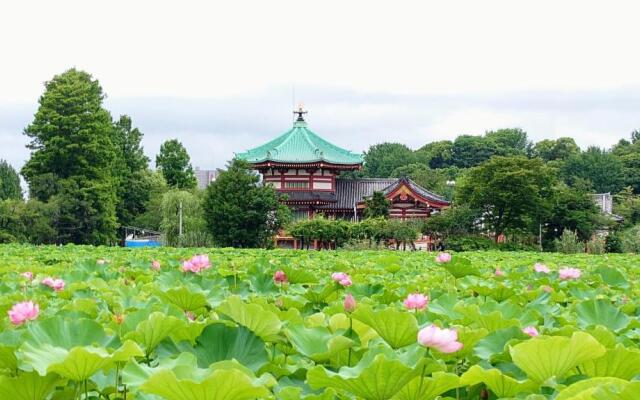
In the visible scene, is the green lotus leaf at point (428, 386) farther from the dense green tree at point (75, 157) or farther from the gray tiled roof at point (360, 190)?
the gray tiled roof at point (360, 190)

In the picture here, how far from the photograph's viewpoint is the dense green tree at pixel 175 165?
36156 millimetres

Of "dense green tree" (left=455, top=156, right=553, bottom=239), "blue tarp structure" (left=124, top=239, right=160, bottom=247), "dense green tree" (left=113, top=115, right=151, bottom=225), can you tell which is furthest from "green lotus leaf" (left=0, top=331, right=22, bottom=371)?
"dense green tree" (left=113, top=115, right=151, bottom=225)

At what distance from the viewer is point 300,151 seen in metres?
27.2

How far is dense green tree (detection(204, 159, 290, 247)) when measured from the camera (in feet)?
66.1

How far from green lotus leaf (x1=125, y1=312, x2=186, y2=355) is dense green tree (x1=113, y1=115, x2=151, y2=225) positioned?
29792mm

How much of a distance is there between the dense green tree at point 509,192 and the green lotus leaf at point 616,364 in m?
22.0

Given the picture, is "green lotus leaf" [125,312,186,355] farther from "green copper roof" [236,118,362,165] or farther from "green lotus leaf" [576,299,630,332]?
"green copper roof" [236,118,362,165]

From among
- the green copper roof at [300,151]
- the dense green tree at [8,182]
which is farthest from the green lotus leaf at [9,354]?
the dense green tree at [8,182]

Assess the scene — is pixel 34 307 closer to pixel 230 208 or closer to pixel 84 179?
pixel 230 208

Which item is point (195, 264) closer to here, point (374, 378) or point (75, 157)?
point (374, 378)

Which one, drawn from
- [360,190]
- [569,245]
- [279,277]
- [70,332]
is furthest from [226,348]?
[360,190]

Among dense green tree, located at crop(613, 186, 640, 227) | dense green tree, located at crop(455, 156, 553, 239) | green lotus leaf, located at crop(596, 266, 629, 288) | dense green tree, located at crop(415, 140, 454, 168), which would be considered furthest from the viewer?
dense green tree, located at crop(415, 140, 454, 168)

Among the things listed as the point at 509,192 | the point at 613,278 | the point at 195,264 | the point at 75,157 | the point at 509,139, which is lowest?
the point at 613,278

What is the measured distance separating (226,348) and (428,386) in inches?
13.7
